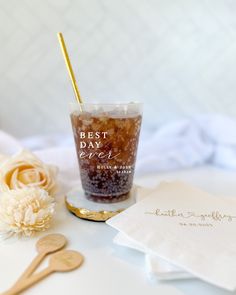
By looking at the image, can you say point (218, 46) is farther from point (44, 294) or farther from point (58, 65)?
point (44, 294)

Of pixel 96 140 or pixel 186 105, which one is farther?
pixel 186 105

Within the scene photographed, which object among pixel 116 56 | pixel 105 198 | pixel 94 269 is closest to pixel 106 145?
pixel 105 198

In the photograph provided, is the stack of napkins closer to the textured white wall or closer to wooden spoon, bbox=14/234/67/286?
Result: wooden spoon, bbox=14/234/67/286

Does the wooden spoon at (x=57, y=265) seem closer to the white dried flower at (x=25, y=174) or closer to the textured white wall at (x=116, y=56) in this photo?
the white dried flower at (x=25, y=174)

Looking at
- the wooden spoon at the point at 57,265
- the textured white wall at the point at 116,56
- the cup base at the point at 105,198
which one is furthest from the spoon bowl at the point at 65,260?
the textured white wall at the point at 116,56

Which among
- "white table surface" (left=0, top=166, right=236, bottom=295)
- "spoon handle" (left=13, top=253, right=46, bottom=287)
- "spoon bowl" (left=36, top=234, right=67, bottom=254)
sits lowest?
"white table surface" (left=0, top=166, right=236, bottom=295)

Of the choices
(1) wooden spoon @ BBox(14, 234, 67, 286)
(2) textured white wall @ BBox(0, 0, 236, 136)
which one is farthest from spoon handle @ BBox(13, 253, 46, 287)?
(2) textured white wall @ BBox(0, 0, 236, 136)

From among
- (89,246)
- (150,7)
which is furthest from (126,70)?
(89,246)
